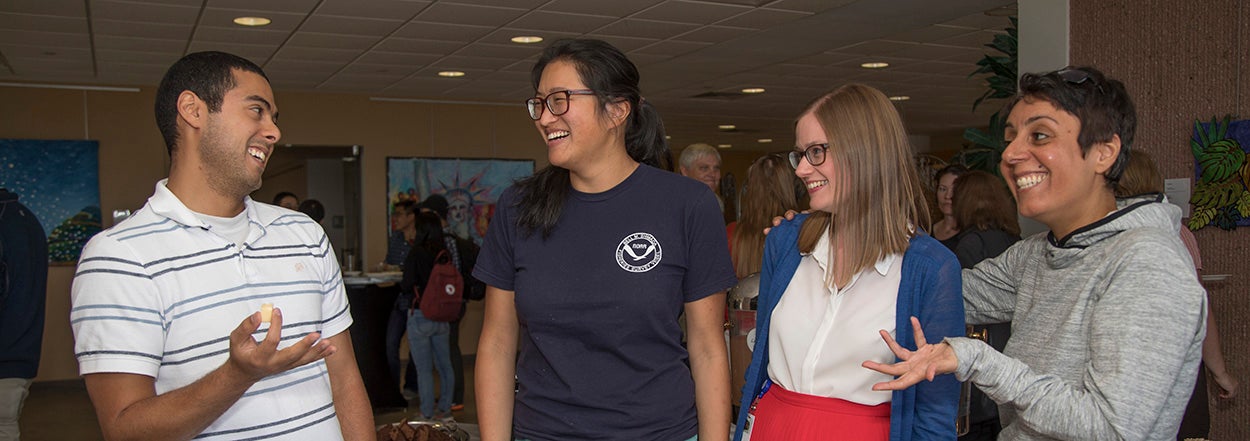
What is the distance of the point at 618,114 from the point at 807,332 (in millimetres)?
637

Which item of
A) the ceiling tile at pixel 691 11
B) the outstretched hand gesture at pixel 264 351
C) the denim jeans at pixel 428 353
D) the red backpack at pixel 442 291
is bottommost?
the denim jeans at pixel 428 353

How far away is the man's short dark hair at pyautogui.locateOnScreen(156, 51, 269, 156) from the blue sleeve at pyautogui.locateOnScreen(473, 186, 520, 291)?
0.64 metres

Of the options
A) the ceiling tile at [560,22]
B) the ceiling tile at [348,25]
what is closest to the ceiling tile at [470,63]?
the ceiling tile at [348,25]

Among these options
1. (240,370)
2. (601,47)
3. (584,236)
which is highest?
(601,47)

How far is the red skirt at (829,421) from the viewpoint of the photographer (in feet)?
6.46

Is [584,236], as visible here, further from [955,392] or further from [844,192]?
[955,392]

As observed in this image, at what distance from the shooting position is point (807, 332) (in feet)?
6.70

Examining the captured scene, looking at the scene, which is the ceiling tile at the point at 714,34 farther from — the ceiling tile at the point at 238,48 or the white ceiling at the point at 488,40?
the ceiling tile at the point at 238,48

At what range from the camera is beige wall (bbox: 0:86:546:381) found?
905 centimetres

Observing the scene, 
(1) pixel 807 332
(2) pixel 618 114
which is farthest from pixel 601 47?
(1) pixel 807 332

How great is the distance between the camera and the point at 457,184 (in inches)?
422

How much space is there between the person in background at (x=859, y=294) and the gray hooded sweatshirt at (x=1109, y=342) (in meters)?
0.20

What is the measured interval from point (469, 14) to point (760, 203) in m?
2.93

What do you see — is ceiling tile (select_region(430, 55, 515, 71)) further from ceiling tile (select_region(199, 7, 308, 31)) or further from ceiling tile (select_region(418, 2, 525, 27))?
ceiling tile (select_region(199, 7, 308, 31))
